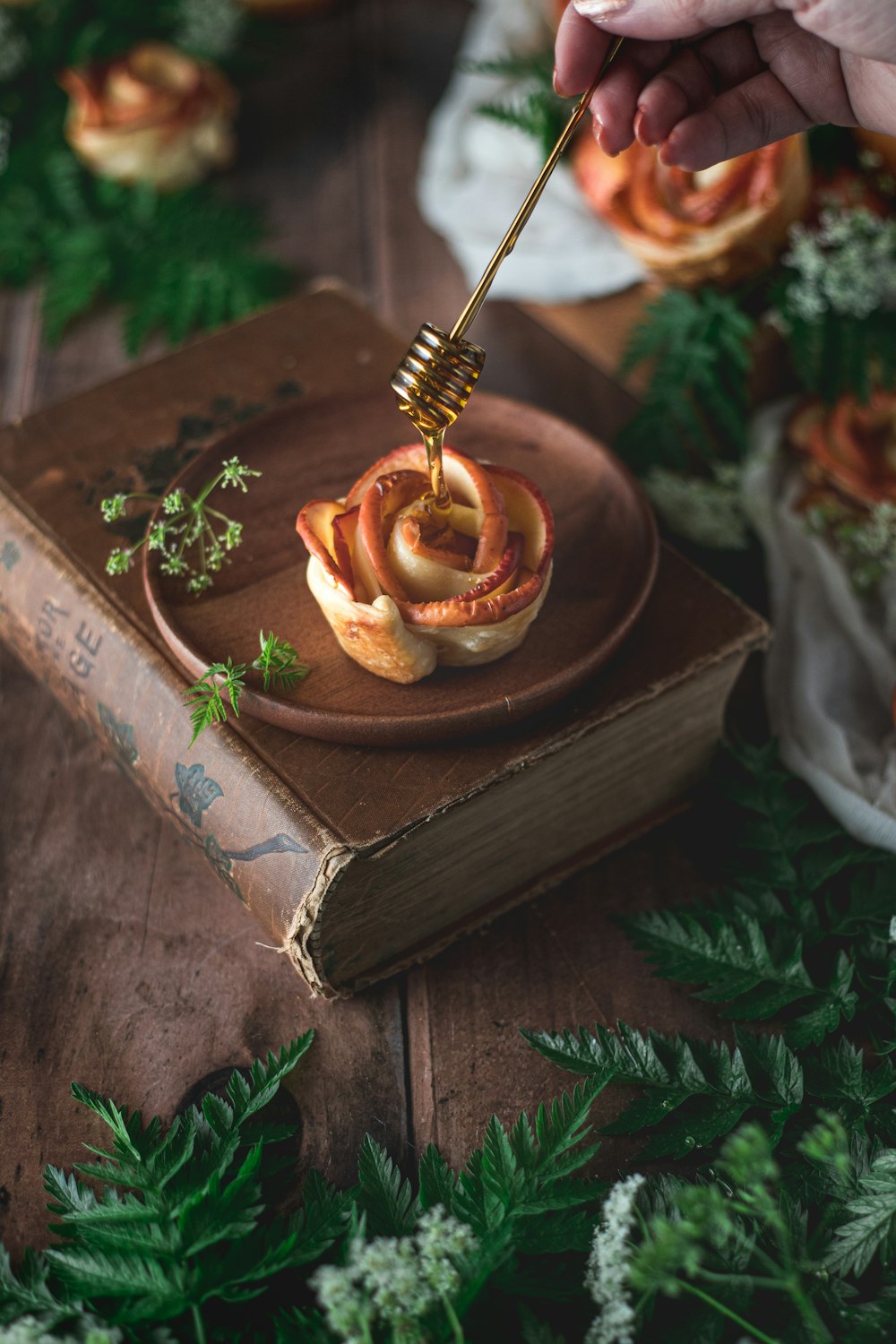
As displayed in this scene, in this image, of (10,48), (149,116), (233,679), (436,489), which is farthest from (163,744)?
(10,48)

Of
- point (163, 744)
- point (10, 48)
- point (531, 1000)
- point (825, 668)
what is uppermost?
point (10, 48)

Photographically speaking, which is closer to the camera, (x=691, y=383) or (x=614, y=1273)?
(x=614, y=1273)

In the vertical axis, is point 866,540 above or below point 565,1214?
below

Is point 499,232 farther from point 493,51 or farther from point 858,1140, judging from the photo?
point 858,1140

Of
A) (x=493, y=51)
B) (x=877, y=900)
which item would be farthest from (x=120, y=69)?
(x=877, y=900)

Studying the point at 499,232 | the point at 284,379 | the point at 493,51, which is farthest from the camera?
the point at 493,51

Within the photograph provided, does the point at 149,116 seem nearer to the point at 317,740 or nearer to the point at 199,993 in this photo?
the point at 317,740

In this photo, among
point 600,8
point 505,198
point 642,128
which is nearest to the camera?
point 600,8

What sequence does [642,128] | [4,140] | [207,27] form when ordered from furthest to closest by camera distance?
1. [207,27]
2. [4,140]
3. [642,128]
